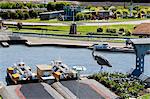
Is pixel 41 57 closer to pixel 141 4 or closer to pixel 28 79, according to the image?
pixel 28 79

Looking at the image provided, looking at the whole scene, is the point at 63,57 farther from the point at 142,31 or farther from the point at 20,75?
the point at 142,31

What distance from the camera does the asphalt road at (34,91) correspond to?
25.1m

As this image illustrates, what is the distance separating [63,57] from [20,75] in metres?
10.0

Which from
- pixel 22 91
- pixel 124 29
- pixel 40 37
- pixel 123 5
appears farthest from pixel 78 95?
pixel 123 5

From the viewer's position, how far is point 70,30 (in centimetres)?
A: 4884

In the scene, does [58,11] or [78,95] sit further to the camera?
[58,11]

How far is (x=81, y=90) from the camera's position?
2659cm

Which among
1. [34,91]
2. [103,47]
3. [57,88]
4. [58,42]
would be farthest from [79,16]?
[34,91]

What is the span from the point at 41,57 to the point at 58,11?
24.1m

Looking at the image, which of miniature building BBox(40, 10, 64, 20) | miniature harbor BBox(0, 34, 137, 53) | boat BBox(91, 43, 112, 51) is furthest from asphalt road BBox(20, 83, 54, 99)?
miniature building BBox(40, 10, 64, 20)

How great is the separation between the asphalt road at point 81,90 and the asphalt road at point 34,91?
60.9 inches

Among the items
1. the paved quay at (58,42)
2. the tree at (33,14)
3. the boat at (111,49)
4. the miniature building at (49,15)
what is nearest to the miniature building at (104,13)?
the miniature building at (49,15)

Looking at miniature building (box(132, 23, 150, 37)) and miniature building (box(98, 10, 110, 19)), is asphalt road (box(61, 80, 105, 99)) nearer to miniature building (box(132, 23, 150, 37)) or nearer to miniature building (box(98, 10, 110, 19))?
miniature building (box(132, 23, 150, 37))

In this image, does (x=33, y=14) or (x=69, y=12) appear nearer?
(x=69, y=12)
